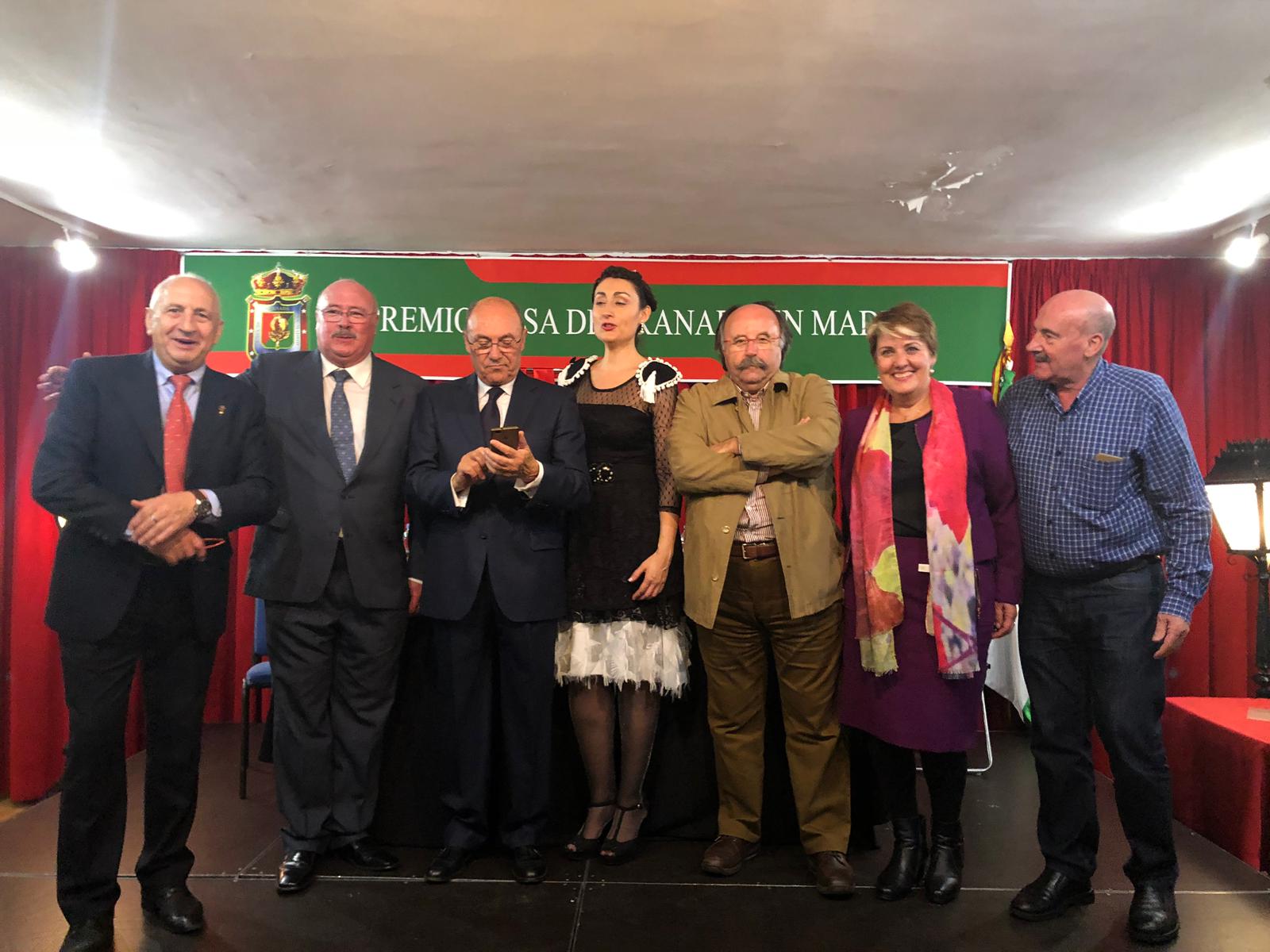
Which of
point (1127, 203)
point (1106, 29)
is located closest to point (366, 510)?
point (1106, 29)

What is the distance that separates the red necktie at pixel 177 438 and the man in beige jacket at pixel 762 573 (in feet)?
4.25

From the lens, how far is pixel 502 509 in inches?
94.0

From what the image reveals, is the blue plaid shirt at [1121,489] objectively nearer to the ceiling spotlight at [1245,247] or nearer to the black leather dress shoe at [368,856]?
the black leather dress shoe at [368,856]

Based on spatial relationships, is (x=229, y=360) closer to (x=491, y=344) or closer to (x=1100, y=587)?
(x=491, y=344)

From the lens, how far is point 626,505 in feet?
8.11

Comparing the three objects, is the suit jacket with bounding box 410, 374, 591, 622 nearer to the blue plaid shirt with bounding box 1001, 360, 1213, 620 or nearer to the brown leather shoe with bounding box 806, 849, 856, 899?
the brown leather shoe with bounding box 806, 849, 856, 899

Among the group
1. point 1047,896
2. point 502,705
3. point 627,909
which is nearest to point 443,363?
point 502,705

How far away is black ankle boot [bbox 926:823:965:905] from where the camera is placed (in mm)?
2254

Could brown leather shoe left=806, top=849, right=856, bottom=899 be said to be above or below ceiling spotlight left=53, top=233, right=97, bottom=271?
below

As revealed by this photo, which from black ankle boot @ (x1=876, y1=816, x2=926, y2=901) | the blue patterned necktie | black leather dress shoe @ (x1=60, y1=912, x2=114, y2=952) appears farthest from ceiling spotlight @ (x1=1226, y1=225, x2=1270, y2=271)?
black leather dress shoe @ (x1=60, y1=912, x2=114, y2=952)

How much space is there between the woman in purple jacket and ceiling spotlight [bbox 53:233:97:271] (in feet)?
13.2

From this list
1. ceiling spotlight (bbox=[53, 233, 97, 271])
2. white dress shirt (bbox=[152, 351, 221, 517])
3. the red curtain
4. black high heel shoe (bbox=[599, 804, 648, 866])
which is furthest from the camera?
the red curtain

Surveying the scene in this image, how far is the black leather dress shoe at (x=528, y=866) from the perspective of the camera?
2.37 m

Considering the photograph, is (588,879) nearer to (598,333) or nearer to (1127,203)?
(598,333)
